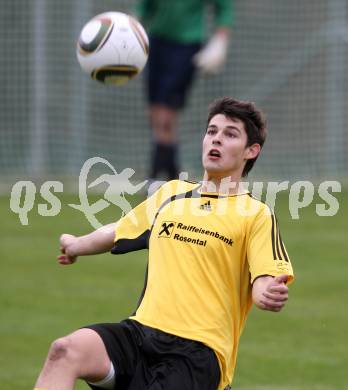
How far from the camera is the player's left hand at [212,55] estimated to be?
11.6 m

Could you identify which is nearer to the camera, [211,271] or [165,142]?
[211,271]

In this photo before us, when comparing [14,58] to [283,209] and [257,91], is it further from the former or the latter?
[283,209]

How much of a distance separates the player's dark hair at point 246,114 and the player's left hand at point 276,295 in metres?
0.86

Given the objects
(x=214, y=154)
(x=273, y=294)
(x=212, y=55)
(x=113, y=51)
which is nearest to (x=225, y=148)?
(x=214, y=154)

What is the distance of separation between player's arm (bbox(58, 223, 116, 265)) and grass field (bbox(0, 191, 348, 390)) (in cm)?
101

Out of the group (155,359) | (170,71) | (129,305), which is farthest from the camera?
(170,71)

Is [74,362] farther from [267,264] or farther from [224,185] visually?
[224,185]

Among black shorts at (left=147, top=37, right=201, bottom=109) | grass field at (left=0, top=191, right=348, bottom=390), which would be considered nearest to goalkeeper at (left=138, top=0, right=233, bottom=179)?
black shorts at (left=147, top=37, right=201, bottom=109)

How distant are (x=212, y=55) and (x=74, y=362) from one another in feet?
23.9

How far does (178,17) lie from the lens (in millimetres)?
11789

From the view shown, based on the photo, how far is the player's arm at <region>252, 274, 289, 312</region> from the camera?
4.53 m

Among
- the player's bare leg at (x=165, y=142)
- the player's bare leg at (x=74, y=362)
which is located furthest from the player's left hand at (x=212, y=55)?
the player's bare leg at (x=74, y=362)

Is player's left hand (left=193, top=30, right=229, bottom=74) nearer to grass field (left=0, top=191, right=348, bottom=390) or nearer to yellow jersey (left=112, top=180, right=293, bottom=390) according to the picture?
grass field (left=0, top=191, right=348, bottom=390)

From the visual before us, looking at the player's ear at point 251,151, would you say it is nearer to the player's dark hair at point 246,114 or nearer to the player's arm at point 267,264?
the player's dark hair at point 246,114
